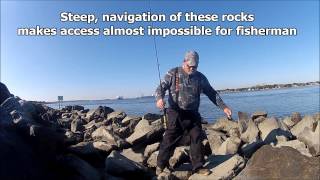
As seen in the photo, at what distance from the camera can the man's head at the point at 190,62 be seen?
7.44m

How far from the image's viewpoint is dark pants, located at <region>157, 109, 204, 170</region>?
24.9ft

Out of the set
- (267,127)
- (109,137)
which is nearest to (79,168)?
(109,137)

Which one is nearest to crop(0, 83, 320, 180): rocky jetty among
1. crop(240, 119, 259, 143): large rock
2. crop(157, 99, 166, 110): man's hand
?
crop(240, 119, 259, 143): large rock

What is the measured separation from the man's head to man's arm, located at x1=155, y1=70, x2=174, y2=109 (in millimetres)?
296

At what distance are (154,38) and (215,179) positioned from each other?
3709mm

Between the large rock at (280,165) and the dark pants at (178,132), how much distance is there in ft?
3.94

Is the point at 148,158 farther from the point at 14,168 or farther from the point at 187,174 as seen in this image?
the point at 14,168

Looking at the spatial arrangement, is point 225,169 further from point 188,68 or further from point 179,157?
point 188,68

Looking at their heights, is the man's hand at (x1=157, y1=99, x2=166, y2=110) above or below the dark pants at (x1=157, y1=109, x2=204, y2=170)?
above

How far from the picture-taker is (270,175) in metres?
6.39

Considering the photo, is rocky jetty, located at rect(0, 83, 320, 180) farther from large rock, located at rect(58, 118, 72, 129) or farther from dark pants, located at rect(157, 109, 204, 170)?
large rock, located at rect(58, 118, 72, 129)

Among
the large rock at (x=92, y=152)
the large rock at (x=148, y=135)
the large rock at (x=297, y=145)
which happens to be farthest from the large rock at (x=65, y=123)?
the large rock at (x=297, y=145)

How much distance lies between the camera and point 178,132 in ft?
25.5

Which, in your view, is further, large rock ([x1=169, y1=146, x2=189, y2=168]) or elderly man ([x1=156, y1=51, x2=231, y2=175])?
large rock ([x1=169, y1=146, x2=189, y2=168])
